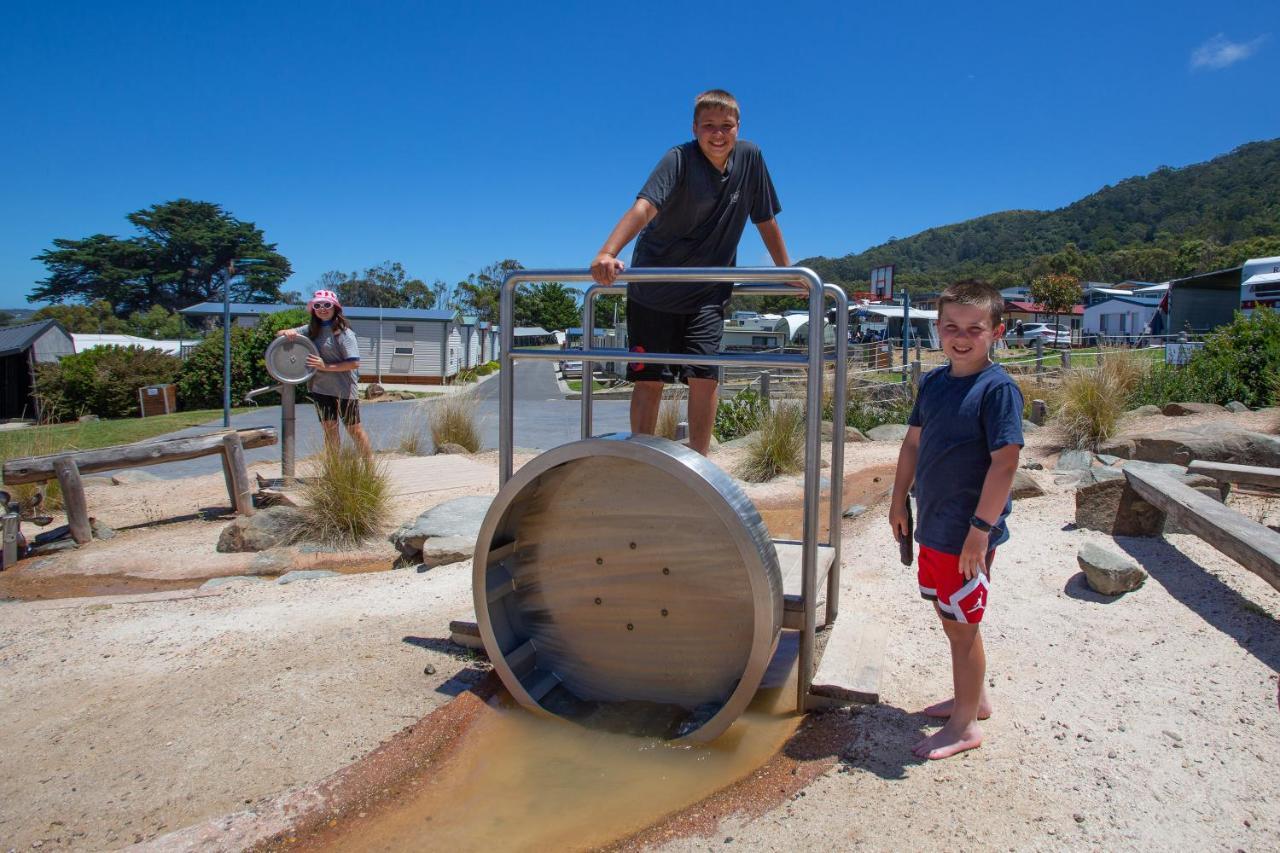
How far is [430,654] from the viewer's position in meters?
3.37

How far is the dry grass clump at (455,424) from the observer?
10453 millimetres

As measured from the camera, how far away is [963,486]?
2.44 m

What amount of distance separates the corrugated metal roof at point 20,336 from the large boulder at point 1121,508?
1172 inches

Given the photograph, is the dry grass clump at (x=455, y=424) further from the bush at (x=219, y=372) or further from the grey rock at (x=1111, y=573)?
the bush at (x=219, y=372)

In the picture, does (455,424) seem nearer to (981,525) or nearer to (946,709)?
(946,709)

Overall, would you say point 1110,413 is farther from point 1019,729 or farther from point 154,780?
point 154,780

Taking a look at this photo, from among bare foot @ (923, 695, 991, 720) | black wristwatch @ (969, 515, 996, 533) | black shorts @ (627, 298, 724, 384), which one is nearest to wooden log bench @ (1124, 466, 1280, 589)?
bare foot @ (923, 695, 991, 720)

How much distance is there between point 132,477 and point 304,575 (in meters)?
5.70

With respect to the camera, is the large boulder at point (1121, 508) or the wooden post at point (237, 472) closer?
the large boulder at point (1121, 508)

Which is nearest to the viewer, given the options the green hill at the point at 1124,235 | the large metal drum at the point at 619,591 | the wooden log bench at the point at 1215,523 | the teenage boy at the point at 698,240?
the large metal drum at the point at 619,591

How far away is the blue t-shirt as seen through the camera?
2369 millimetres

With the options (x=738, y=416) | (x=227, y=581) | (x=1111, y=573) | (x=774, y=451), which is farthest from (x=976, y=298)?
(x=738, y=416)

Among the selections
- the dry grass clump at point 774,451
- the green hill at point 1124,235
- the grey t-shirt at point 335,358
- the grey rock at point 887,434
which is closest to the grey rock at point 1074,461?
the dry grass clump at point 774,451

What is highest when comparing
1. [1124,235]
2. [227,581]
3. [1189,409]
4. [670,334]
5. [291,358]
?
[1124,235]
